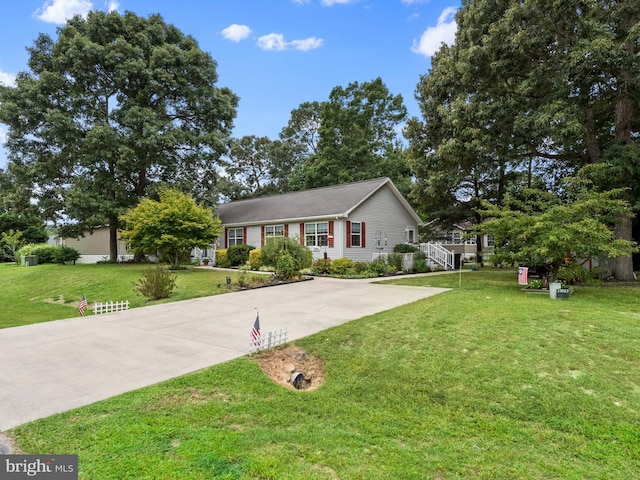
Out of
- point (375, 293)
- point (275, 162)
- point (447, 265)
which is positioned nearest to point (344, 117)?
point (275, 162)

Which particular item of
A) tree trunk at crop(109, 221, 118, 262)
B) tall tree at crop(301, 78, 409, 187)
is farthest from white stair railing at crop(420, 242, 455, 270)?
tree trunk at crop(109, 221, 118, 262)

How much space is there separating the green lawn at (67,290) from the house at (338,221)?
5226 mm

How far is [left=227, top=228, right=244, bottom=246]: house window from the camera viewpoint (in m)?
23.7

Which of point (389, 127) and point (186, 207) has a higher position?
point (389, 127)

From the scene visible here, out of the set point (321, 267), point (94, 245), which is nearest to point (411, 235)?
point (321, 267)

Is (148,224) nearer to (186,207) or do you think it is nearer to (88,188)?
(186,207)

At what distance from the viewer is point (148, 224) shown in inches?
696

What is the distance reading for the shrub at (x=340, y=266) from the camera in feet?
55.6

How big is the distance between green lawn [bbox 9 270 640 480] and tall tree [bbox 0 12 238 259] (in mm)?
20506

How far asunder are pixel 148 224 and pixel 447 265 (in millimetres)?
16267

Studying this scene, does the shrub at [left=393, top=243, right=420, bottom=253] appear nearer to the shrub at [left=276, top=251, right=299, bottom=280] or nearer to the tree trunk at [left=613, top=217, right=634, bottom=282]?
the shrub at [left=276, top=251, right=299, bottom=280]

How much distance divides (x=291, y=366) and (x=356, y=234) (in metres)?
14.2
